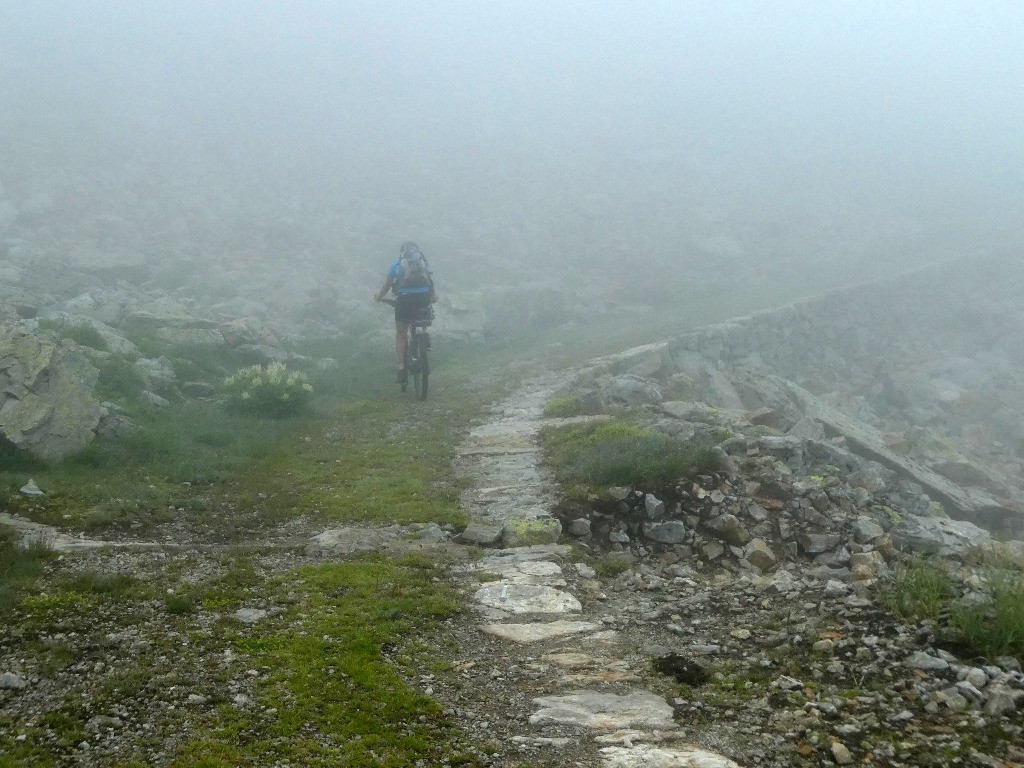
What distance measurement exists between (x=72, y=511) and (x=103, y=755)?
4887 millimetres

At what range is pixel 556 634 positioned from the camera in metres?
6.52

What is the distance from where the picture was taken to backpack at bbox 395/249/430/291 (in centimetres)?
1583

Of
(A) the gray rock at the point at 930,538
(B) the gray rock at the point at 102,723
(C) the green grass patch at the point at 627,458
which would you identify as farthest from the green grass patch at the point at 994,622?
(B) the gray rock at the point at 102,723

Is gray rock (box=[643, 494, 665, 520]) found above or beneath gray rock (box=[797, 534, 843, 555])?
above

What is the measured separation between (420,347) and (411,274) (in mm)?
1428

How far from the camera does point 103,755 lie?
4289 millimetres

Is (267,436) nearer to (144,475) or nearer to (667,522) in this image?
(144,475)

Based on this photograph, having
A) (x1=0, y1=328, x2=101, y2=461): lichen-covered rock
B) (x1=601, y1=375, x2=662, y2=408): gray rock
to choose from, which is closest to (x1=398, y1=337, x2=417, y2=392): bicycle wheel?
(x1=601, y1=375, x2=662, y2=408): gray rock

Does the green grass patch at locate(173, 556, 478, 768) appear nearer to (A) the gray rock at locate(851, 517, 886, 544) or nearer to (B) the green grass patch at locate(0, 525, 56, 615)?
(B) the green grass patch at locate(0, 525, 56, 615)

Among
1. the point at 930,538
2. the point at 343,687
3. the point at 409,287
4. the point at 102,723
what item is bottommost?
the point at 930,538

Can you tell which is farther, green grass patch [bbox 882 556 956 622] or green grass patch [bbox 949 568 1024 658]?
green grass patch [bbox 882 556 956 622]

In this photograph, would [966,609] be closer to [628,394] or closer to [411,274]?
[628,394]

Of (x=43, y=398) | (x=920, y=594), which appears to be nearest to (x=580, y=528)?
(x=920, y=594)

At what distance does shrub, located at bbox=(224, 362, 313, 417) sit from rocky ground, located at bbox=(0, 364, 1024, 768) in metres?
5.63
